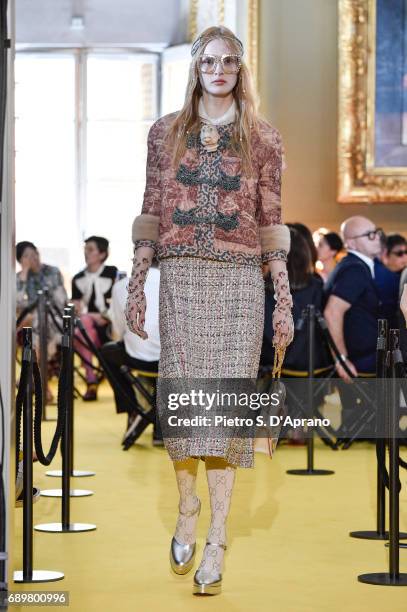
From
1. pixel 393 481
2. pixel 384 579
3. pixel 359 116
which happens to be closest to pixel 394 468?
pixel 393 481

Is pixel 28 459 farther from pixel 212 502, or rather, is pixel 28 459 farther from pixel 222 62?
pixel 222 62

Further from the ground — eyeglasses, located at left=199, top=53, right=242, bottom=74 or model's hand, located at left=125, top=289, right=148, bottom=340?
eyeglasses, located at left=199, top=53, right=242, bottom=74

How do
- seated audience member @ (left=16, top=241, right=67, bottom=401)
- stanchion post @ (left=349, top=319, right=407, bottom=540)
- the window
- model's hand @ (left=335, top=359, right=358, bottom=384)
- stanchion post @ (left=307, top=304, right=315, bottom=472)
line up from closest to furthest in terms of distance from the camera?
stanchion post @ (left=349, top=319, right=407, bottom=540)
stanchion post @ (left=307, top=304, right=315, bottom=472)
model's hand @ (left=335, top=359, right=358, bottom=384)
seated audience member @ (left=16, top=241, right=67, bottom=401)
the window

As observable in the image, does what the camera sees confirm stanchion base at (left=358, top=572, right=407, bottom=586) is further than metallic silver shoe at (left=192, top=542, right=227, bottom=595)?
Yes

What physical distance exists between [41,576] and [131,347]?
14.5ft

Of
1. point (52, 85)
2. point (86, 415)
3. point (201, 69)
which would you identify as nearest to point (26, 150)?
point (52, 85)

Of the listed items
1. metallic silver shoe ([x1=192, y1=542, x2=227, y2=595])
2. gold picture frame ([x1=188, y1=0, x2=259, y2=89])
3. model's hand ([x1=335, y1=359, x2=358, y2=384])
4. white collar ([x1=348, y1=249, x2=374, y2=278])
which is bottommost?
metallic silver shoe ([x1=192, y1=542, x2=227, y2=595])

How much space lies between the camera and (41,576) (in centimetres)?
512

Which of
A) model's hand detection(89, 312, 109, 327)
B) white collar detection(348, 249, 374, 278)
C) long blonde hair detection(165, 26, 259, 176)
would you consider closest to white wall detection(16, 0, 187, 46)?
model's hand detection(89, 312, 109, 327)

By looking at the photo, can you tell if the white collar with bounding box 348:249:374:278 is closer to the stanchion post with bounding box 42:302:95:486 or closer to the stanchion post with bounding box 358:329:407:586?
the stanchion post with bounding box 42:302:95:486

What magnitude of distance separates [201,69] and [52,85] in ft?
38.8

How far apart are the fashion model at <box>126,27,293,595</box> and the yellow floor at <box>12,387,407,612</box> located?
25 cm

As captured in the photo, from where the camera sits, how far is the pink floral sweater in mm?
4859

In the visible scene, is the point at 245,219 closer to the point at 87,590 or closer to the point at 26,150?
the point at 87,590
